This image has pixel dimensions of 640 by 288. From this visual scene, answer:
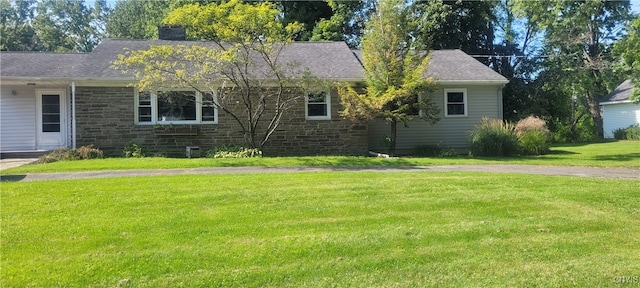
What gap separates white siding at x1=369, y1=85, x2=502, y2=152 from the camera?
1911cm

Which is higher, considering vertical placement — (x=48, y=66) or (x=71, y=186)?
(x=48, y=66)

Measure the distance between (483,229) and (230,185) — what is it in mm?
4646

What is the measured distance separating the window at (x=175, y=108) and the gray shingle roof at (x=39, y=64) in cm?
254

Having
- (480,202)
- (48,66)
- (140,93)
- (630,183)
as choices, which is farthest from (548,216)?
(48,66)

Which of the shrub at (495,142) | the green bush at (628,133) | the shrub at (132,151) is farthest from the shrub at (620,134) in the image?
the shrub at (132,151)

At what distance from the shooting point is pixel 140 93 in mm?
16438

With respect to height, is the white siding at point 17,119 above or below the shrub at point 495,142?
above

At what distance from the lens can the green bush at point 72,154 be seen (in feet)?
44.7

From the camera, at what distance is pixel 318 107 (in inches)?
699

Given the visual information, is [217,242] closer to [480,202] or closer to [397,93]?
[480,202]

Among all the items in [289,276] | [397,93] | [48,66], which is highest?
[48,66]

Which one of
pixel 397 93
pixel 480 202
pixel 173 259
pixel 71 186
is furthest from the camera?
pixel 397 93

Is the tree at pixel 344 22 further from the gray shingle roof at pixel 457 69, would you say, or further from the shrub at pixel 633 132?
the shrub at pixel 633 132

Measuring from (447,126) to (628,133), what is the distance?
17732 mm
